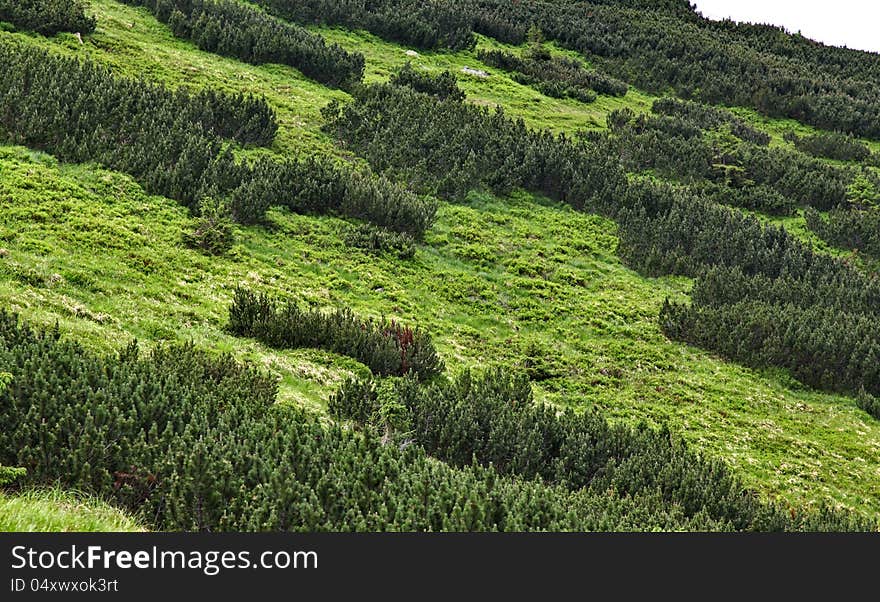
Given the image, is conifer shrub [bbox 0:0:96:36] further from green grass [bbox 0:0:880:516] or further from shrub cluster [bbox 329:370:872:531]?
shrub cluster [bbox 329:370:872:531]

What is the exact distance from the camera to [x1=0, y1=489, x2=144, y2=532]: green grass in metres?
4.29

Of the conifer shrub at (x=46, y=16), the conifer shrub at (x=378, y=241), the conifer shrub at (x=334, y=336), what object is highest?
the conifer shrub at (x=46, y=16)

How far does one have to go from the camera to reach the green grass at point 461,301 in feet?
32.7

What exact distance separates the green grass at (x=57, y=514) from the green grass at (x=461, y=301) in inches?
145

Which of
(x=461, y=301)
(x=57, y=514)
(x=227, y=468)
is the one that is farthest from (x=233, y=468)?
(x=461, y=301)

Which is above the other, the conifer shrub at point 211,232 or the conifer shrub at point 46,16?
the conifer shrub at point 46,16

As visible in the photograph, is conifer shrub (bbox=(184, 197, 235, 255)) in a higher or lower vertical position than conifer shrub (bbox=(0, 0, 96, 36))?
lower

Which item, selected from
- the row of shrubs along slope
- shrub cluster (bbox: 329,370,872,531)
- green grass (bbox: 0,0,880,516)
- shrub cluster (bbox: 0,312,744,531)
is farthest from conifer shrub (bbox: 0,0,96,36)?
shrub cluster (bbox: 329,370,872,531)

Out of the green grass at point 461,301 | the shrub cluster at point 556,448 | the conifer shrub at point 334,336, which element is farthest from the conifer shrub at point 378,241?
the shrub cluster at point 556,448

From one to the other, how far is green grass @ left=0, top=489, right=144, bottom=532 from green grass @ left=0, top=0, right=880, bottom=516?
3692mm

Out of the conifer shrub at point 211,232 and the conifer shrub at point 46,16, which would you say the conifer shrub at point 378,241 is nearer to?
the conifer shrub at point 211,232

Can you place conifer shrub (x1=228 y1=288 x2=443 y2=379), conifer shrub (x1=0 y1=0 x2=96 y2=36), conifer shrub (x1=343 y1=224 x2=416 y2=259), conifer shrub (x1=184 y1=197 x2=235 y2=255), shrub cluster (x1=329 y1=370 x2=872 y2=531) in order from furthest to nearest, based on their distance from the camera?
conifer shrub (x1=0 y1=0 x2=96 y2=36) → conifer shrub (x1=343 y1=224 x2=416 y2=259) → conifer shrub (x1=184 y1=197 x2=235 y2=255) → conifer shrub (x1=228 y1=288 x2=443 y2=379) → shrub cluster (x1=329 y1=370 x2=872 y2=531)

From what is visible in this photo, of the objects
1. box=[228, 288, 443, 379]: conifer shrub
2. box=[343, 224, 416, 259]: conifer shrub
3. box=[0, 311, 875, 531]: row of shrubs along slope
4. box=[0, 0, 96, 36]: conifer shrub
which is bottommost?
box=[228, 288, 443, 379]: conifer shrub

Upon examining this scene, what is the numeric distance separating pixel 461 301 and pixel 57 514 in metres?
10.2
